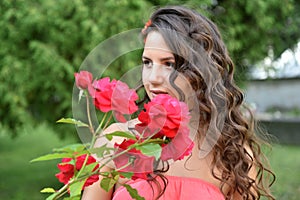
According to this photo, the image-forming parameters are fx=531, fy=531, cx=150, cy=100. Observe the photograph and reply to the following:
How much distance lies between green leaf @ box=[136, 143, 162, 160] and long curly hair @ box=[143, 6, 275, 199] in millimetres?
642

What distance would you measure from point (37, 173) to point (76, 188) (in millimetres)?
7376

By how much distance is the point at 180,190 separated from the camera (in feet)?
5.15

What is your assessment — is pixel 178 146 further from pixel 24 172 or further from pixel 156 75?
pixel 24 172

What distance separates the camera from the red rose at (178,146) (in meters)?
0.84

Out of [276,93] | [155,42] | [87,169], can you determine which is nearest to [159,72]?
[155,42]

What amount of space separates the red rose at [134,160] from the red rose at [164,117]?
35 mm

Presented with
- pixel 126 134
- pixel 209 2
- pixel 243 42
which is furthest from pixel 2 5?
pixel 126 134

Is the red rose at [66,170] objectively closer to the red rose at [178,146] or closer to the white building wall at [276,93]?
the red rose at [178,146]

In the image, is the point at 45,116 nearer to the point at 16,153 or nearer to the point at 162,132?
the point at 162,132

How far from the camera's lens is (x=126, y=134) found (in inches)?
33.1

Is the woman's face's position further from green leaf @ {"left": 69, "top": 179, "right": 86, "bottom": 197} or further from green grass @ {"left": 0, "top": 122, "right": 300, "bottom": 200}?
green grass @ {"left": 0, "top": 122, "right": 300, "bottom": 200}

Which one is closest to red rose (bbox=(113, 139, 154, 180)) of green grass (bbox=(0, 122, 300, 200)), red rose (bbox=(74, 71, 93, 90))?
red rose (bbox=(74, 71, 93, 90))

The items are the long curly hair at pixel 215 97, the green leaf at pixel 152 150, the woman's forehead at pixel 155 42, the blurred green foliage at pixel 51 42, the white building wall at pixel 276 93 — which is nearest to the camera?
the green leaf at pixel 152 150

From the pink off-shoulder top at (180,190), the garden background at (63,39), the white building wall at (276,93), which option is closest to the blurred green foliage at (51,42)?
the garden background at (63,39)
